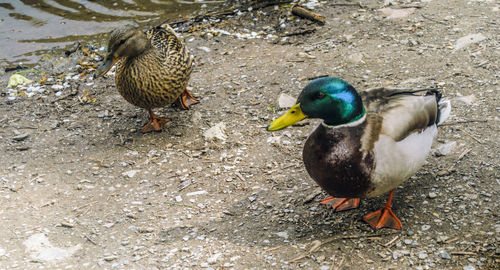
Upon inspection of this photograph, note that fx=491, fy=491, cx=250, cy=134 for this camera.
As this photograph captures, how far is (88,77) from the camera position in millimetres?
5762

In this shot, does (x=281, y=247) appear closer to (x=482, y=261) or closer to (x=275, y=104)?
(x=482, y=261)

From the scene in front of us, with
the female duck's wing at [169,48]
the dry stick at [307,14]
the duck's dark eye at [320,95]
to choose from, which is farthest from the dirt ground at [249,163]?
the duck's dark eye at [320,95]

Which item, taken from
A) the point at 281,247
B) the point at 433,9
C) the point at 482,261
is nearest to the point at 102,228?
the point at 281,247

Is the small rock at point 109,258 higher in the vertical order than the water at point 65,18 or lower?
lower

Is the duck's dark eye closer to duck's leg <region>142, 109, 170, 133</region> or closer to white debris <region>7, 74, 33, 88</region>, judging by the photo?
duck's leg <region>142, 109, 170, 133</region>

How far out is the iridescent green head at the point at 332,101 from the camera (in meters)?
2.81

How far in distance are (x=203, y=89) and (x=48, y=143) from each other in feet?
5.42

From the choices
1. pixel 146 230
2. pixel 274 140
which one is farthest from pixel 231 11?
pixel 146 230

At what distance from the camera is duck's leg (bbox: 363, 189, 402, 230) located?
315 centimetres

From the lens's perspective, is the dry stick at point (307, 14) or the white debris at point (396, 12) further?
the dry stick at point (307, 14)

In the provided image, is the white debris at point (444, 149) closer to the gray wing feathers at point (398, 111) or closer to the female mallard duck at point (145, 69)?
the gray wing feathers at point (398, 111)

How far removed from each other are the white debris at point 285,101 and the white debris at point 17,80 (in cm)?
305

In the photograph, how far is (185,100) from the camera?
4.98 meters

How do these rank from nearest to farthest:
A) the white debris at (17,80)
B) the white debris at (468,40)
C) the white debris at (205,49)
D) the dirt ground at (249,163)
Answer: the dirt ground at (249,163)
the white debris at (468,40)
the white debris at (17,80)
the white debris at (205,49)
